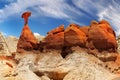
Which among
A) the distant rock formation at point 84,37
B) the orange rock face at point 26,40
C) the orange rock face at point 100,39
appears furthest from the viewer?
the orange rock face at point 26,40

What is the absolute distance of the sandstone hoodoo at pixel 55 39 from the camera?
5632cm

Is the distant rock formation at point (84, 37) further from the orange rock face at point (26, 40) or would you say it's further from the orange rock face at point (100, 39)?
the orange rock face at point (26, 40)

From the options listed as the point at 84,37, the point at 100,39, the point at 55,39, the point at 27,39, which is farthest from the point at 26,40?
the point at 100,39

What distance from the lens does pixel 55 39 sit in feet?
186

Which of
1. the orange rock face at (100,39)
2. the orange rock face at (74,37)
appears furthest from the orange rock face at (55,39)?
the orange rock face at (100,39)

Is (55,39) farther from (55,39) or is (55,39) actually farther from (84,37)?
(84,37)

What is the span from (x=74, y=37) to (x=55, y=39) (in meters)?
3.28

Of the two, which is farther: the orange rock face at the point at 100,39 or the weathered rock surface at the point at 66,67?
the orange rock face at the point at 100,39

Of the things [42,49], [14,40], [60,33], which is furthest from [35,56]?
[14,40]

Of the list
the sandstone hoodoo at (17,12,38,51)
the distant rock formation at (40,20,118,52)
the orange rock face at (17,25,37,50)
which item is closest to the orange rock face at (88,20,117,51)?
the distant rock formation at (40,20,118,52)

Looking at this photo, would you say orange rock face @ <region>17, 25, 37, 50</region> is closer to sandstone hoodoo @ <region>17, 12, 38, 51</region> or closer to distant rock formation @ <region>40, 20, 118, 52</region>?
sandstone hoodoo @ <region>17, 12, 38, 51</region>

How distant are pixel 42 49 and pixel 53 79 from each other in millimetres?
8084

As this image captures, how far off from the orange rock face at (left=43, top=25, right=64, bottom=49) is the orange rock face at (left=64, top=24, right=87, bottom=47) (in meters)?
0.90

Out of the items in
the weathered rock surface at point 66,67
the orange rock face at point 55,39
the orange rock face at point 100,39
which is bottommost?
the weathered rock surface at point 66,67
